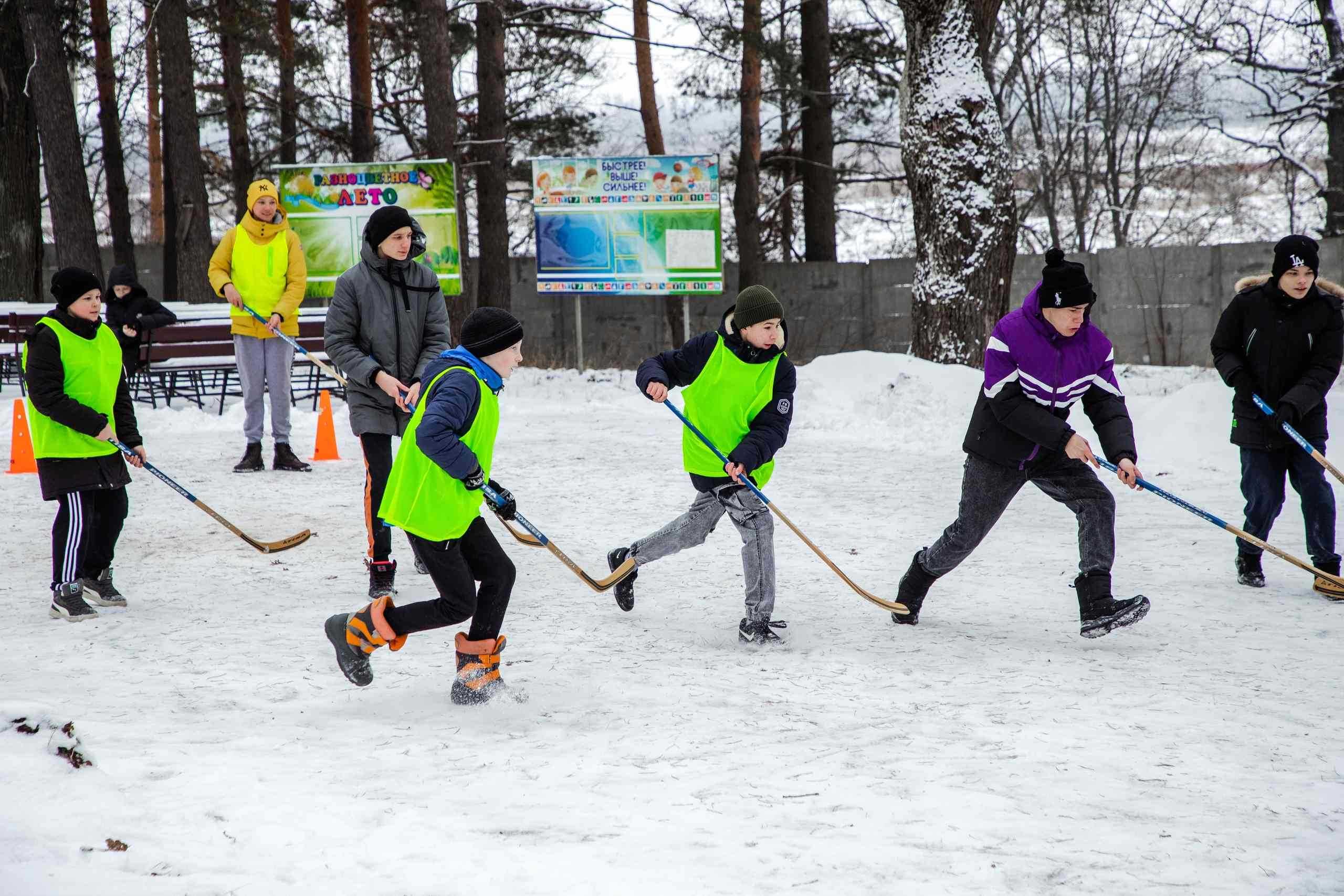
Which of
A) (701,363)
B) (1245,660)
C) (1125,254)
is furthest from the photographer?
(1125,254)

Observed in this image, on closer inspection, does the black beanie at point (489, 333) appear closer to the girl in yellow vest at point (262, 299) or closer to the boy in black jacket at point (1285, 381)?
the boy in black jacket at point (1285, 381)

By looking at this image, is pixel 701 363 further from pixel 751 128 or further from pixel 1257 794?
pixel 751 128

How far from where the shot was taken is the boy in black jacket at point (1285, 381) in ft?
17.7

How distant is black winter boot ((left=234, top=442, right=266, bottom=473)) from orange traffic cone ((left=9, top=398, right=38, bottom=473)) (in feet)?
4.67

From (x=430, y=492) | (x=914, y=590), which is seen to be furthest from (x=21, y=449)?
(x=914, y=590)

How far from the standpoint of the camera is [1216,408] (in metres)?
9.43

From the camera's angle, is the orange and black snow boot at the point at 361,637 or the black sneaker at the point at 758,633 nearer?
the orange and black snow boot at the point at 361,637

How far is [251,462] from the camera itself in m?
8.71

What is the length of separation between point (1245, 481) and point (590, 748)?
3.74m

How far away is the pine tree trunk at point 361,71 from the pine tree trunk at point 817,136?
7.84 meters

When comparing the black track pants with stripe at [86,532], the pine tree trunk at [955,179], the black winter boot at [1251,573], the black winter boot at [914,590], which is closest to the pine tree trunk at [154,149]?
the pine tree trunk at [955,179]

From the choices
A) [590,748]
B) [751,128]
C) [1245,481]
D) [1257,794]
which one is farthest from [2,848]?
[751,128]

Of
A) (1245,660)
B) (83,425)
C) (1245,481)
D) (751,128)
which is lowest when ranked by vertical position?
(1245,660)

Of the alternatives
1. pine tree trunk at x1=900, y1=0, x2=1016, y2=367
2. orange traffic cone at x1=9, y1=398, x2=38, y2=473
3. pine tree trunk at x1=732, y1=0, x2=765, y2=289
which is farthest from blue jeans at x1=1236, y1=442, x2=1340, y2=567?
pine tree trunk at x1=732, y1=0, x2=765, y2=289
